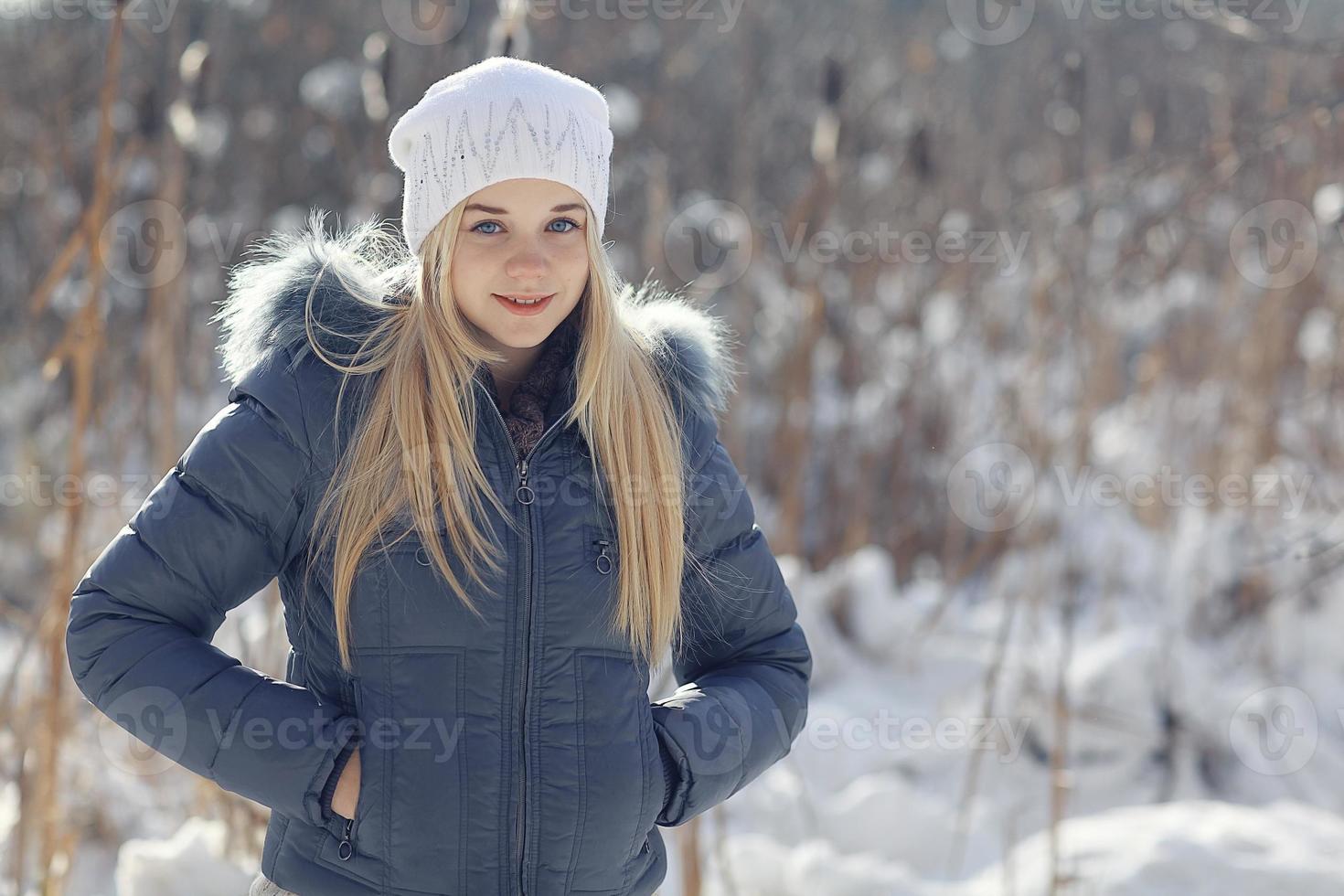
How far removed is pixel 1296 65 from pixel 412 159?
153 inches

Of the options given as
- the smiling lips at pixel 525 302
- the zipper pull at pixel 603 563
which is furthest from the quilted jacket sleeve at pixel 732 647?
the smiling lips at pixel 525 302

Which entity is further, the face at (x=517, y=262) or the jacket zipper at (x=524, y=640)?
the face at (x=517, y=262)

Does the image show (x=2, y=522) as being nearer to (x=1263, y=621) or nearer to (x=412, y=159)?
(x=412, y=159)

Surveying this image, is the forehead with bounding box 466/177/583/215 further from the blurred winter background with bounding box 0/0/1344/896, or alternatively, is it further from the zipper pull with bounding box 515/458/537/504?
the blurred winter background with bounding box 0/0/1344/896

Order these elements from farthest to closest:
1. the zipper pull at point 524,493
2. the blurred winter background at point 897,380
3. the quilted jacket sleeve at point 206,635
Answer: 1. the blurred winter background at point 897,380
2. the zipper pull at point 524,493
3. the quilted jacket sleeve at point 206,635

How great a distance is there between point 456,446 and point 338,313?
0.59ft

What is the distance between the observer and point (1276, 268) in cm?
393

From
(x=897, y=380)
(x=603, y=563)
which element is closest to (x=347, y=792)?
(x=603, y=563)

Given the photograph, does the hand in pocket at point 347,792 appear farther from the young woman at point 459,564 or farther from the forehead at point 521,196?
the forehead at point 521,196

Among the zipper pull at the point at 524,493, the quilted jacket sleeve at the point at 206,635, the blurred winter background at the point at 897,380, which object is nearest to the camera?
the quilted jacket sleeve at the point at 206,635

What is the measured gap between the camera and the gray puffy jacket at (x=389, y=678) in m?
1.09

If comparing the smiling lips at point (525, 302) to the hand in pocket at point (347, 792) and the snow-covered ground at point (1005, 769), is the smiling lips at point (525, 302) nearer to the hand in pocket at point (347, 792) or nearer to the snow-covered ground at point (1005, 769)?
the hand in pocket at point (347, 792)

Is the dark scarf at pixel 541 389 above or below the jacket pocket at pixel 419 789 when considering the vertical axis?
above

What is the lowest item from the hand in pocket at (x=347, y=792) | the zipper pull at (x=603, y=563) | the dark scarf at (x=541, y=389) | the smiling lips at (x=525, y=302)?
the hand in pocket at (x=347, y=792)
